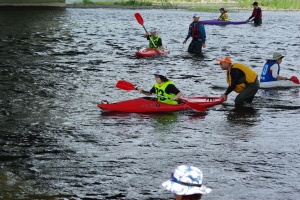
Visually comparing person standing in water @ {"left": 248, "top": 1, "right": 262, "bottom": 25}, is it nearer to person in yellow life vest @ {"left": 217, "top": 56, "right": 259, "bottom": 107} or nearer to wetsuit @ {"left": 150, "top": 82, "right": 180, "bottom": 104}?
person in yellow life vest @ {"left": 217, "top": 56, "right": 259, "bottom": 107}

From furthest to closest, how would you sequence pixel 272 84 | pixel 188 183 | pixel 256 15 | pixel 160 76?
pixel 256 15, pixel 272 84, pixel 160 76, pixel 188 183

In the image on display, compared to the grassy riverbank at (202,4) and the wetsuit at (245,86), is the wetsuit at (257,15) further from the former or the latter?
the wetsuit at (245,86)

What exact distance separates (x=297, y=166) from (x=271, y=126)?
8.90ft

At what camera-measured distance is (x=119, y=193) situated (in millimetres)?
8000

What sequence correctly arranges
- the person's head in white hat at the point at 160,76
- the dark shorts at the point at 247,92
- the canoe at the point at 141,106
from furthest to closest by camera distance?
1. the dark shorts at the point at 247,92
2. the canoe at the point at 141,106
3. the person's head in white hat at the point at 160,76

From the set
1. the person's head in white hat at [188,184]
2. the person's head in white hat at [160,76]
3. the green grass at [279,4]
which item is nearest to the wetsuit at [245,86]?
the person's head in white hat at [160,76]

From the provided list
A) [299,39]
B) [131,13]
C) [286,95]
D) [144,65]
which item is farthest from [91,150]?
[131,13]

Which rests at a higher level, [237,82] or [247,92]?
[237,82]

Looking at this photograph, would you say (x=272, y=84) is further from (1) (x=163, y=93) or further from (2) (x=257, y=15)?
(2) (x=257, y=15)

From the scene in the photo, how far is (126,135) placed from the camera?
10977mm

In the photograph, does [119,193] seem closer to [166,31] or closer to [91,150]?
[91,150]

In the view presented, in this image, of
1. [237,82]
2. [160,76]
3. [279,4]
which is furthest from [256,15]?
[160,76]

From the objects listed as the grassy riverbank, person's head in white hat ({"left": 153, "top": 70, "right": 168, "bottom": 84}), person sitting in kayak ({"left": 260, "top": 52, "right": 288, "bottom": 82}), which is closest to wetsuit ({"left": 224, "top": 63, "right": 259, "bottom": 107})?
person's head in white hat ({"left": 153, "top": 70, "right": 168, "bottom": 84})

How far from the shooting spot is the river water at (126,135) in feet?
27.4
